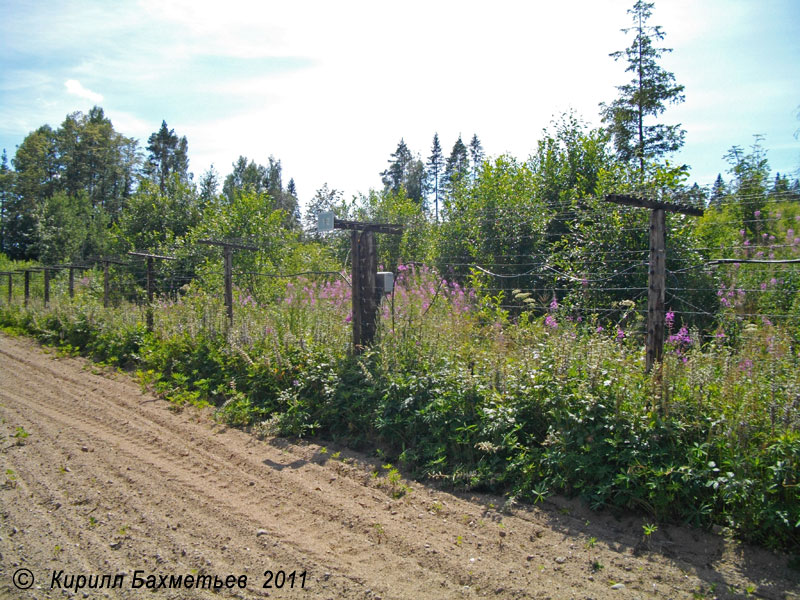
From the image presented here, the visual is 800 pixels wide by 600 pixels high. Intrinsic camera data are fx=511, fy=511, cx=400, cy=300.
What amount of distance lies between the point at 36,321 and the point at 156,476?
484 inches

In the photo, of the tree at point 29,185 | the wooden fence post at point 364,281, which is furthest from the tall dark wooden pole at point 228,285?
the tree at point 29,185

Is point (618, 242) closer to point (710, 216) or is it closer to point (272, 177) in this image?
point (710, 216)

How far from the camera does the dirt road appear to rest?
10.2 ft

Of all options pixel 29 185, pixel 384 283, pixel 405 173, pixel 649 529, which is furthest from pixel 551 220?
pixel 29 185

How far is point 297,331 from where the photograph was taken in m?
7.52

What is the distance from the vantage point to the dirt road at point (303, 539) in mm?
3104

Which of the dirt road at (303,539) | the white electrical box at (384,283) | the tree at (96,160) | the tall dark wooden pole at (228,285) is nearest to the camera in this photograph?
the dirt road at (303,539)

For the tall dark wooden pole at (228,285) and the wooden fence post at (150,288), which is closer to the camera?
the tall dark wooden pole at (228,285)

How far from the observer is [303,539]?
364cm

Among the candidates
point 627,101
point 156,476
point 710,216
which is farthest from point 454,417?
point 627,101

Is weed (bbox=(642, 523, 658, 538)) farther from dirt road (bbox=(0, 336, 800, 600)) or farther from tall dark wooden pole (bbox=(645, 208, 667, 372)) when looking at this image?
tall dark wooden pole (bbox=(645, 208, 667, 372))

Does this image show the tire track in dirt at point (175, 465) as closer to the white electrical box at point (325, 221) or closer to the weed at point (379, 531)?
the weed at point (379, 531)

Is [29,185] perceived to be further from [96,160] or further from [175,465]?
[175,465]

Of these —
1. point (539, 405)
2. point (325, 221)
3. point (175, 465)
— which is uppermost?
point (325, 221)
